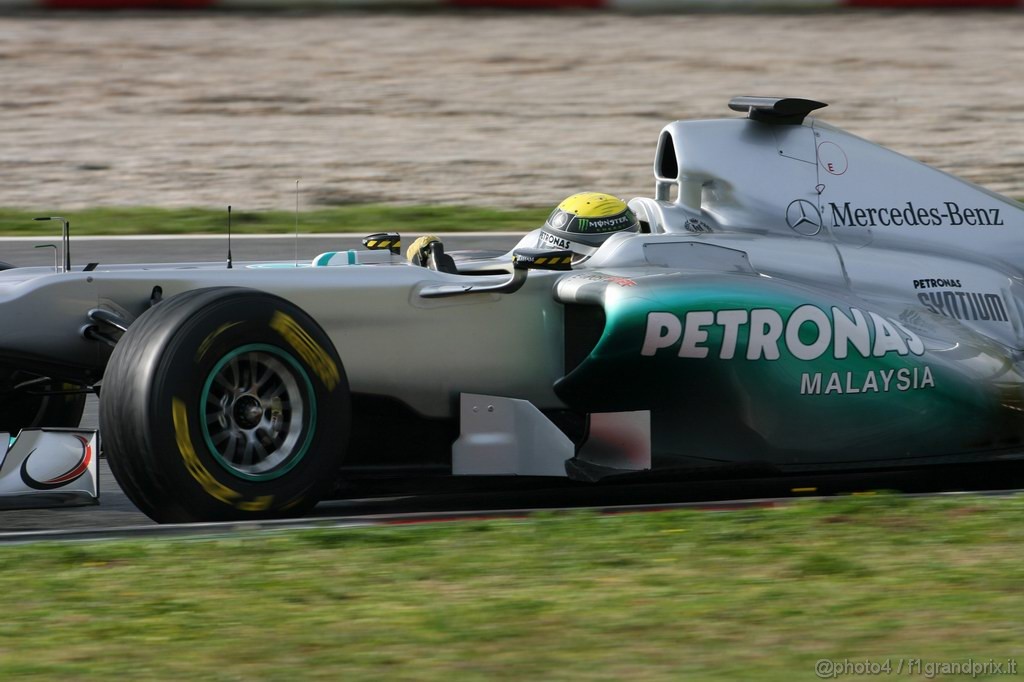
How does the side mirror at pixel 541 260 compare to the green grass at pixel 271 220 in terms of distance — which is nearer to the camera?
the side mirror at pixel 541 260

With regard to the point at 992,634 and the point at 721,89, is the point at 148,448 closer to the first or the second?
the point at 992,634

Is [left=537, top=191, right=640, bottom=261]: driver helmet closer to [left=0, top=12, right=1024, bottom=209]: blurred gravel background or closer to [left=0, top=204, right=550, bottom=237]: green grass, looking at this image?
[left=0, top=204, right=550, bottom=237]: green grass

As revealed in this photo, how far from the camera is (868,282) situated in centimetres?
607

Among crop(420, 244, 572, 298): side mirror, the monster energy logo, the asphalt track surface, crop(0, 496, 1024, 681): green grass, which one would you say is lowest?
the asphalt track surface

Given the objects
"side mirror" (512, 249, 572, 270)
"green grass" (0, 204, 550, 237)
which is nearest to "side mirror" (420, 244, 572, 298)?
"side mirror" (512, 249, 572, 270)

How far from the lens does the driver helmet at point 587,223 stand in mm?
6281

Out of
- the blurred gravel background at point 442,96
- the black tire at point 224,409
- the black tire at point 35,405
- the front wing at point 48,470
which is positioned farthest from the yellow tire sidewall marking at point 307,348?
the blurred gravel background at point 442,96

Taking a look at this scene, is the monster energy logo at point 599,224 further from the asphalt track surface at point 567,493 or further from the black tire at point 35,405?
the black tire at point 35,405

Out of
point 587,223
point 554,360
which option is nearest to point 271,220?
point 587,223

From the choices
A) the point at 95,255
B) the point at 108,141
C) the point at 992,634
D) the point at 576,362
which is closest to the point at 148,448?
the point at 576,362

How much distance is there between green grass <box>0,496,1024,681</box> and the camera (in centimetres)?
352

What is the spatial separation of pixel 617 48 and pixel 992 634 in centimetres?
1608

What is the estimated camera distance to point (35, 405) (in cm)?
632

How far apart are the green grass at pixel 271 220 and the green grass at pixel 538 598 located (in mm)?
7321
